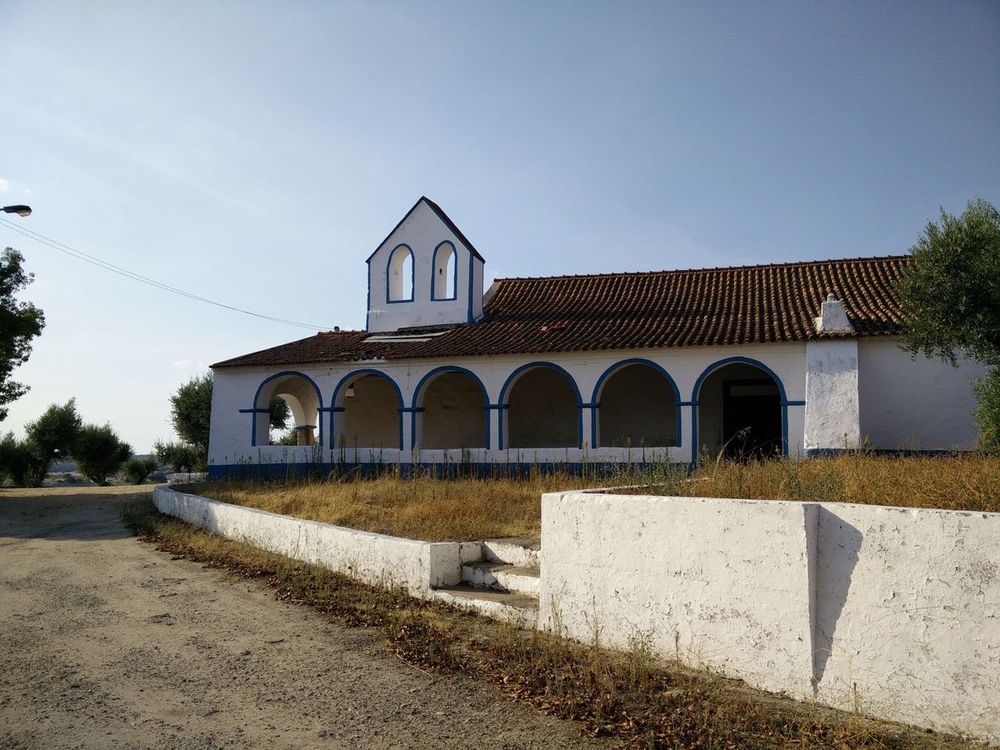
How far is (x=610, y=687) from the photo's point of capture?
4.88 meters

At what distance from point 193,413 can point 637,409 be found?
69.9ft

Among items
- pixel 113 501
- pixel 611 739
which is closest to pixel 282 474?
pixel 113 501

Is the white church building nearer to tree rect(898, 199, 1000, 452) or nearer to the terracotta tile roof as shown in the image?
A: the terracotta tile roof

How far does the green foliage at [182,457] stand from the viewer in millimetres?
32594

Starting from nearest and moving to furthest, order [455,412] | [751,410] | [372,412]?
[751,410] < [455,412] < [372,412]

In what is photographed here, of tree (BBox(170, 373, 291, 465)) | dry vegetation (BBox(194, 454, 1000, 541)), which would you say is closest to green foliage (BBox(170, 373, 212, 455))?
tree (BBox(170, 373, 291, 465))

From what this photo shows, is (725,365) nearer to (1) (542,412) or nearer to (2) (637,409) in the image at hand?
(2) (637,409)

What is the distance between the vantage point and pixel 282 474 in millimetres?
18500

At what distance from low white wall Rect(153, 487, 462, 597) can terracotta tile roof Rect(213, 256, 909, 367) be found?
738 centimetres

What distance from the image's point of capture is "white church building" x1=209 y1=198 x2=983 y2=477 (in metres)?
14.6

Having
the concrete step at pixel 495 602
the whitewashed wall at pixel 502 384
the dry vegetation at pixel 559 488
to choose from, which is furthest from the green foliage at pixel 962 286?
the concrete step at pixel 495 602

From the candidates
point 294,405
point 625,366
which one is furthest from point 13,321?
point 625,366

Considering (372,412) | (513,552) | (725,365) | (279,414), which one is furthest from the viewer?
(279,414)

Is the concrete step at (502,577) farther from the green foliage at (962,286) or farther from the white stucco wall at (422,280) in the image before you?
the white stucco wall at (422,280)
